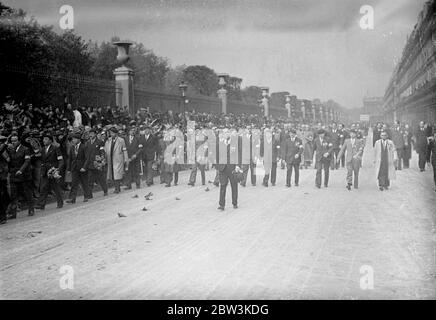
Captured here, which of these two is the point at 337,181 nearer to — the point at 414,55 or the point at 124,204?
the point at 414,55

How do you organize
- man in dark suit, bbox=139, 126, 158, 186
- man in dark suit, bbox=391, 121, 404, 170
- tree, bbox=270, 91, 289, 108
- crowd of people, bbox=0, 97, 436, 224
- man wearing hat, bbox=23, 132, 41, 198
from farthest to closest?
tree, bbox=270, 91, 289, 108
man in dark suit, bbox=391, 121, 404, 170
man in dark suit, bbox=139, 126, 158, 186
man wearing hat, bbox=23, 132, 41, 198
crowd of people, bbox=0, 97, 436, 224

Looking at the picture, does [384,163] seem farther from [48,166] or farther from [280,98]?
[280,98]

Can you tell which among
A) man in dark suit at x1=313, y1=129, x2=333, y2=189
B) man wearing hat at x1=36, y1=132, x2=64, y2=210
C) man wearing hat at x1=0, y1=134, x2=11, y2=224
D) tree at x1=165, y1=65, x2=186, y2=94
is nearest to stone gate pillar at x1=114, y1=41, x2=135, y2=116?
man wearing hat at x1=36, y1=132, x2=64, y2=210

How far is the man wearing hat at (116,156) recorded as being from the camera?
1398 cm

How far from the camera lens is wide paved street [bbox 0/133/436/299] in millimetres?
5312

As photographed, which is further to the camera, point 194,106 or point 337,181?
point 194,106

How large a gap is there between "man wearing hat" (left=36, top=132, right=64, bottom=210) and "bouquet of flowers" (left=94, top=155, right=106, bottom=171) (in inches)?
45.8

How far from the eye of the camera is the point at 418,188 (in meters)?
13.5

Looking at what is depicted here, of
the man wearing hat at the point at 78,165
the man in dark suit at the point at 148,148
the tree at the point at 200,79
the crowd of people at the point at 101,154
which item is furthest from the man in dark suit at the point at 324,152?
the tree at the point at 200,79

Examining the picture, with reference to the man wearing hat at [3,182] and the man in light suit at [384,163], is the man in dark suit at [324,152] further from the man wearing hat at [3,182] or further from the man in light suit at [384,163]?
→ the man wearing hat at [3,182]

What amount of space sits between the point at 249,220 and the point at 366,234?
2.25 meters

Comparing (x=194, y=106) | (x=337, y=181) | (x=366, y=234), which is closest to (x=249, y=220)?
(x=366, y=234)

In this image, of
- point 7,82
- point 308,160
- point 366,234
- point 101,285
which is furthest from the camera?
point 308,160

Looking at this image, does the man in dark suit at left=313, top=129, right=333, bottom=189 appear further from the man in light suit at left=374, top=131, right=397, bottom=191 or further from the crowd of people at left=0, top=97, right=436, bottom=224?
the man in light suit at left=374, top=131, right=397, bottom=191
